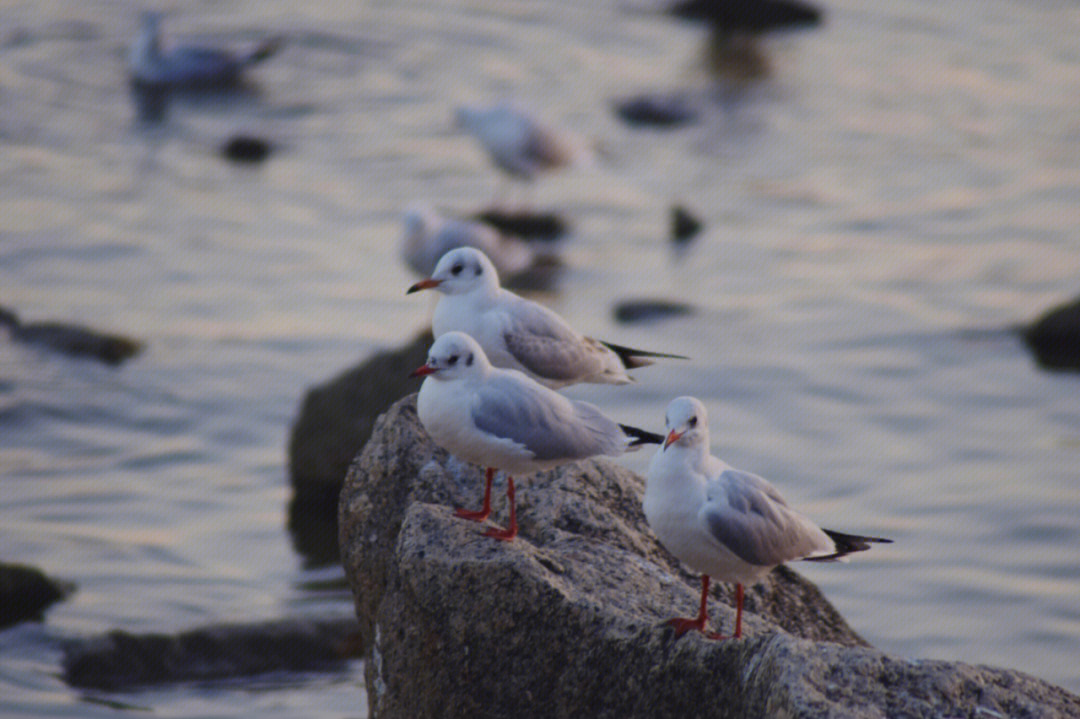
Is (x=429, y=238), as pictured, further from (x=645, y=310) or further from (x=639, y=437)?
(x=639, y=437)

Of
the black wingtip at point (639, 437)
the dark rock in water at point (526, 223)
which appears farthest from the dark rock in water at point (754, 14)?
the black wingtip at point (639, 437)

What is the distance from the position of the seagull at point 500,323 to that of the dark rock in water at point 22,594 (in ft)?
12.9

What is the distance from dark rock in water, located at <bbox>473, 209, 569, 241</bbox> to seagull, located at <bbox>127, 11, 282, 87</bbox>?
17.9ft

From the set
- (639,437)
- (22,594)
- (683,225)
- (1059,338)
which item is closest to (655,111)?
(683,225)

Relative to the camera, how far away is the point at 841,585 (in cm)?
1043

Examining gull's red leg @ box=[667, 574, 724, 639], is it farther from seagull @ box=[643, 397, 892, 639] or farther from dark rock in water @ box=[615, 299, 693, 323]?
dark rock in water @ box=[615, 299, 693, 323]

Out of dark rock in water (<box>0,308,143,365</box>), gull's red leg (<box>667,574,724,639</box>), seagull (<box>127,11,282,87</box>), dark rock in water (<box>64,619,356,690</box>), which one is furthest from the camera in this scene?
seagull (<box>127,11,282,87</box>)

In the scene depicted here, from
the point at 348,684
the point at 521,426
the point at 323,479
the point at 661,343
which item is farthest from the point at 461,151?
the point at 521,426

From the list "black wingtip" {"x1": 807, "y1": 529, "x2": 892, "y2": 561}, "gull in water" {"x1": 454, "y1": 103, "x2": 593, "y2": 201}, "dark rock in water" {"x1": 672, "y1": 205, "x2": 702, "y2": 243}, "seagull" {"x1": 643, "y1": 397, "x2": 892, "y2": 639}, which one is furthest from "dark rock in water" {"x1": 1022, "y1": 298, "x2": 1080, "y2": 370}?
"seagull" {"x1": 643, "y1": 397, "x2": 892, "y2": 639}

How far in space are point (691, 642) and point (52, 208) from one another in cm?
1295

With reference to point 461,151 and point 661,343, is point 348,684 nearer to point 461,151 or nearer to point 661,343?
point 661,343

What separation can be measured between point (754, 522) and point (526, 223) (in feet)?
37.7

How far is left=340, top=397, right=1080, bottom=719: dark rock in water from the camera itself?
4.63m

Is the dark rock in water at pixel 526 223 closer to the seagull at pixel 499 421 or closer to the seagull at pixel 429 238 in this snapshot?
the seagull at pixel 429 238
